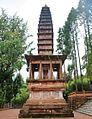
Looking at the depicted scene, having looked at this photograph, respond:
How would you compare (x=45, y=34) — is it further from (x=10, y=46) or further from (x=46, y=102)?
(x=10, y=46)

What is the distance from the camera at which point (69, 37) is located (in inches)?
1756

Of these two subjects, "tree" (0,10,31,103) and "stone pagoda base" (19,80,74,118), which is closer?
"stone pagoda base" (19,80,74,118)

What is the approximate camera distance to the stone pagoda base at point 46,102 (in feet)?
62.3

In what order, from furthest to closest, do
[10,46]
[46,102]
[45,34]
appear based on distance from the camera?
[10,46] < [45,34] < [46,102]

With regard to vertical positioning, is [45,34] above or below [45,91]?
above

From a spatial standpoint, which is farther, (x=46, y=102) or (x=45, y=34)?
(x=45, y=34)

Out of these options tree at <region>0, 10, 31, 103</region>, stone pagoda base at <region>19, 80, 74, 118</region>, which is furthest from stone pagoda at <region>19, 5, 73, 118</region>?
tree at <region>0, 10, 31, 103</region>

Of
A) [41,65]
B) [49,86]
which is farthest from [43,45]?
[49,86]

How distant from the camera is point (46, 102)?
65.0 ft

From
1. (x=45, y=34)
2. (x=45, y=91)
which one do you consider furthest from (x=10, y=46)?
(x=45, y=91)

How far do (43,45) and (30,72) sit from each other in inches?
121

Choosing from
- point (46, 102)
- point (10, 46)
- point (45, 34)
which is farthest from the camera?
point (10, 46)

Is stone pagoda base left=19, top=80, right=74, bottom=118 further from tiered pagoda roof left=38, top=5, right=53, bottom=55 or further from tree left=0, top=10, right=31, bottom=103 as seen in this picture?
tree left=0, top=10, right=31, bottom=103

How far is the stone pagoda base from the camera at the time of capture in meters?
19.0
